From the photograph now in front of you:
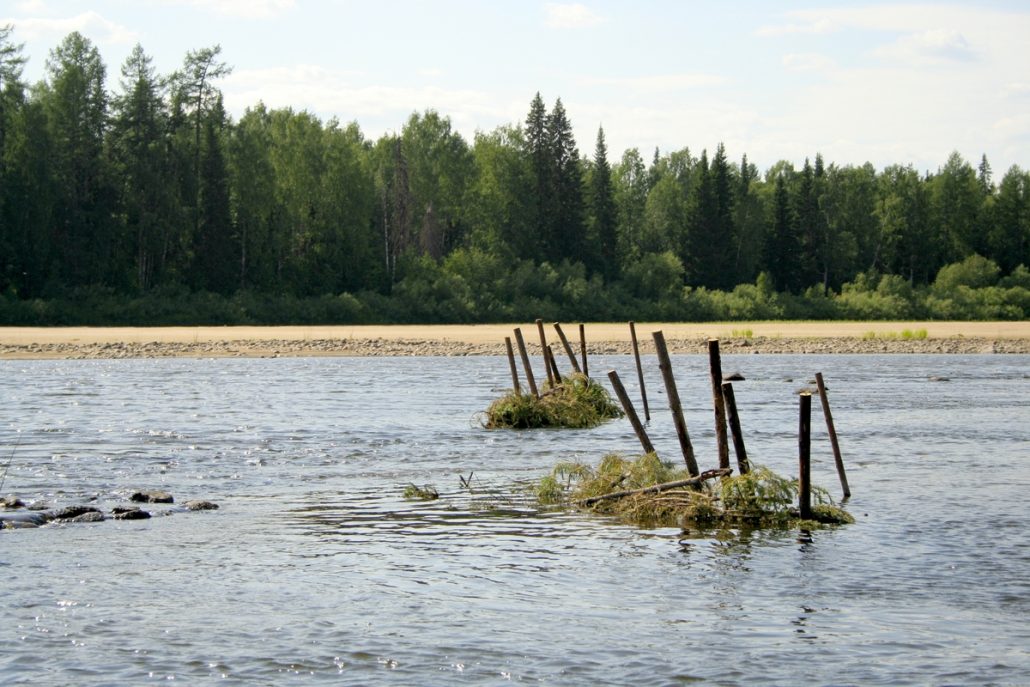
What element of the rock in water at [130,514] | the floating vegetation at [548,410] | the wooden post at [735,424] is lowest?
the rock in water at [130,514]

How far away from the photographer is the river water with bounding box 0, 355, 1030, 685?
11812mm

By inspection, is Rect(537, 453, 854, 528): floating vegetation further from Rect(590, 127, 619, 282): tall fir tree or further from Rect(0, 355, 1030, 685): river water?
Rect(590, 127, 619, 282): tall fir tree

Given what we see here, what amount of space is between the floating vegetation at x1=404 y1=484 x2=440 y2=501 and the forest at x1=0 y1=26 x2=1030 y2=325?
60.0 m

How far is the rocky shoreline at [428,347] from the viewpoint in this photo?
62.8 meters

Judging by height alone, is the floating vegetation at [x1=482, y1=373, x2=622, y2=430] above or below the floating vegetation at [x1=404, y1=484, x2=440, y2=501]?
above

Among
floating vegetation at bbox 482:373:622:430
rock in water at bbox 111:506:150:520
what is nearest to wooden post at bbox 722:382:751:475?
rock in water at bbox 111:506:150:520

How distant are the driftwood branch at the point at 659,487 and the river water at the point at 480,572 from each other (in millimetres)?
697

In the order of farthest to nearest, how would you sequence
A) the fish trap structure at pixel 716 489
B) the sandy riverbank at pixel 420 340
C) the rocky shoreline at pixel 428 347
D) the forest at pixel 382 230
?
the forest at pixel 382 230 → the sandy riverbank at pixel 420 340 → the rocky shoreline at pixel 428 347 → the fish trap structure at pixel 716 489

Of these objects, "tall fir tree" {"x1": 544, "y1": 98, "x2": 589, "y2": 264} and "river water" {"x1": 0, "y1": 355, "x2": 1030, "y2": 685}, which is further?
"tall fir tree" {"x1": 544, "y1": 98, "x2": 589, "y2": 264}

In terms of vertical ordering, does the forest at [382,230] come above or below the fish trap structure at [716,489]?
above

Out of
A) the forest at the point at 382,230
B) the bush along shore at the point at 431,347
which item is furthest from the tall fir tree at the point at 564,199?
the bush along shore at the point at 431,347

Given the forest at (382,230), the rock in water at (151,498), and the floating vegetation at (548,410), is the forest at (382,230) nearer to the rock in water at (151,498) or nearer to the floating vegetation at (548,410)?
the floating vegetation at (548,410)

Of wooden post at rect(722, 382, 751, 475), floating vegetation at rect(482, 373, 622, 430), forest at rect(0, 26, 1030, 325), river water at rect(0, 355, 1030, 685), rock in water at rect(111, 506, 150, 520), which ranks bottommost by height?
river water at rect(0, 355, 1030, 685)

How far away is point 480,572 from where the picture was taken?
15.3m
